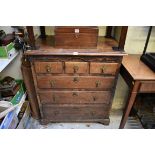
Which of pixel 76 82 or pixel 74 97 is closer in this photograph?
pixel 76 82

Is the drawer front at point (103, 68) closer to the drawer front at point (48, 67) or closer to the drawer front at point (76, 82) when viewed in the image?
the drawer front at point (76, 82)

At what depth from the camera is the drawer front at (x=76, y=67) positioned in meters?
1.23

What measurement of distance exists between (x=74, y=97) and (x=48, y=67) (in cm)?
40

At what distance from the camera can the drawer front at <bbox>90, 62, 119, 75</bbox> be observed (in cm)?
124

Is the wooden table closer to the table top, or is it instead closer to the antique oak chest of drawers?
the table top

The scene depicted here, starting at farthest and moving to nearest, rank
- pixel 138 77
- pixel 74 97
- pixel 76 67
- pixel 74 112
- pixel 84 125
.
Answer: pixel 84 125 < pixel 74 112 < pixel 74 97 < pixel 76 67 < pixel 138 77

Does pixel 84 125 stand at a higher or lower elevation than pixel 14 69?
lower

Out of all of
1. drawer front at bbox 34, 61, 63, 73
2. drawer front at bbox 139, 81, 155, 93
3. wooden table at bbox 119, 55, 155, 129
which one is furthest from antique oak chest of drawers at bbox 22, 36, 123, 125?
drawer front at bbox 139, 81, 155, 93

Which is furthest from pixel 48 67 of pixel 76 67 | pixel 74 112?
pixel 74 112

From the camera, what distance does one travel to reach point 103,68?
1.25 m

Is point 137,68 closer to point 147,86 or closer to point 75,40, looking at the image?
point 147,86
